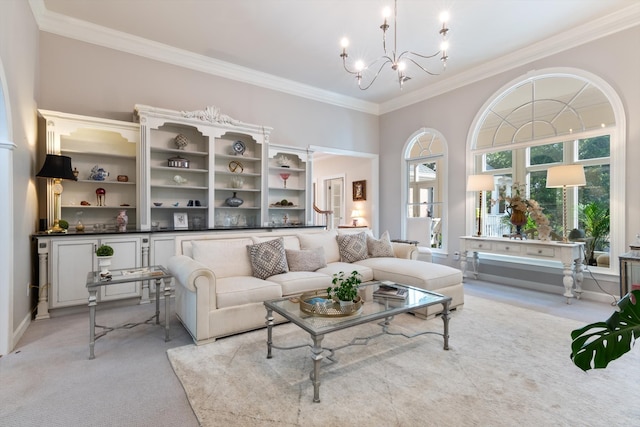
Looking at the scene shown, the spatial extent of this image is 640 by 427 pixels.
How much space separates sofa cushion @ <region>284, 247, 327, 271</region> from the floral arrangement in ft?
9.76

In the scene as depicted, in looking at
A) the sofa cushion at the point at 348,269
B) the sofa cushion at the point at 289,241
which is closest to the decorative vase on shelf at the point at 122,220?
the sofa cushion at the point at 289,241

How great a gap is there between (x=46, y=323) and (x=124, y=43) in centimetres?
356

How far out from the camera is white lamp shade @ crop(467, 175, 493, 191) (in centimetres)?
484

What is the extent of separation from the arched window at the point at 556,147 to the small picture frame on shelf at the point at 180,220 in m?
4.55

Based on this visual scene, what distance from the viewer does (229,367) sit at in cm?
227

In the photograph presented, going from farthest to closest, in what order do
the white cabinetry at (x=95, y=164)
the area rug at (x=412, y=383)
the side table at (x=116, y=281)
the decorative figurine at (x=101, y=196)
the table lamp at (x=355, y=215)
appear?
the table lamp at (x=355, y=215)
the decorative figurine at (x=101, y=196)
the white cabinetry at (x=95, y=164)
the side table at (x=116, y=281)
the area rug at (x=412, y=383)

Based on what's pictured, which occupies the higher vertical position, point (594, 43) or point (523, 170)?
point (594, 43)

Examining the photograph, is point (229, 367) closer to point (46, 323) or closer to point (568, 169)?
point (46, 323)

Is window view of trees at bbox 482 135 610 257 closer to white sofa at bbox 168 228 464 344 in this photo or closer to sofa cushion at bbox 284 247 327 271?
white sofa at bbox 168 228 464 344

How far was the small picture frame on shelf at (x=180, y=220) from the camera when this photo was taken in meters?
4.60

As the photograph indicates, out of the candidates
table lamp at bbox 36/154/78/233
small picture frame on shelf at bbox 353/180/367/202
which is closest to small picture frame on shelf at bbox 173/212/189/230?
table lamp at bbox 36/154/78/233

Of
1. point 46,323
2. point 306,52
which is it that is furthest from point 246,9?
point 46,323

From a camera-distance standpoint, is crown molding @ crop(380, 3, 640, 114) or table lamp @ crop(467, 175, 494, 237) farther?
table lamp @ crop(467, 175, 494, 237)

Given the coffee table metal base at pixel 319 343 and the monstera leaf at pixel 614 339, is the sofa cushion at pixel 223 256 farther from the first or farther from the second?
the monstera leaf at pixel 614 339
